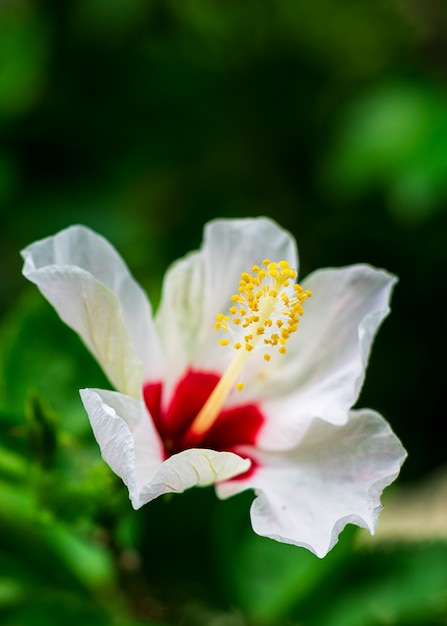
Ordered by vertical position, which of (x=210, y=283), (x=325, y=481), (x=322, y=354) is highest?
(x=210, y=283)

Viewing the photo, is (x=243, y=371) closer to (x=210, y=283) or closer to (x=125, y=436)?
(x=210, y=283)

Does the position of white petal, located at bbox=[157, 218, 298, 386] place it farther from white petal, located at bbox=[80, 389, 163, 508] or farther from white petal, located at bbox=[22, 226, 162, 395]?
white petal, located at bbox=[80, 389, 163, 508]

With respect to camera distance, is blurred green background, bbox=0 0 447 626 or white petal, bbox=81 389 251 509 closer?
white petal, bbox=81 389 251 509

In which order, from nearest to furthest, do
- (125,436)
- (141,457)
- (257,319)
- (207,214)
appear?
(125,436) → (141,457) → (257,319) → (207,214)

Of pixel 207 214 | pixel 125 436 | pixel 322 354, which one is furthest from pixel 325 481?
pixel 207 214

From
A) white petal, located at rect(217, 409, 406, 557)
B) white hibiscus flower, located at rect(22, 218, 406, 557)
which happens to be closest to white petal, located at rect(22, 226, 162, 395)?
white hibiscus flower, located at rect(22, 218, 406, 557)

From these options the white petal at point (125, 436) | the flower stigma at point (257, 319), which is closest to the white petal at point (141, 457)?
the white petal at point (125, 436)

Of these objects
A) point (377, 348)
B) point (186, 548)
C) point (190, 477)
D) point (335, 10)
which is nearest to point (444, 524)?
point (377, 348)
